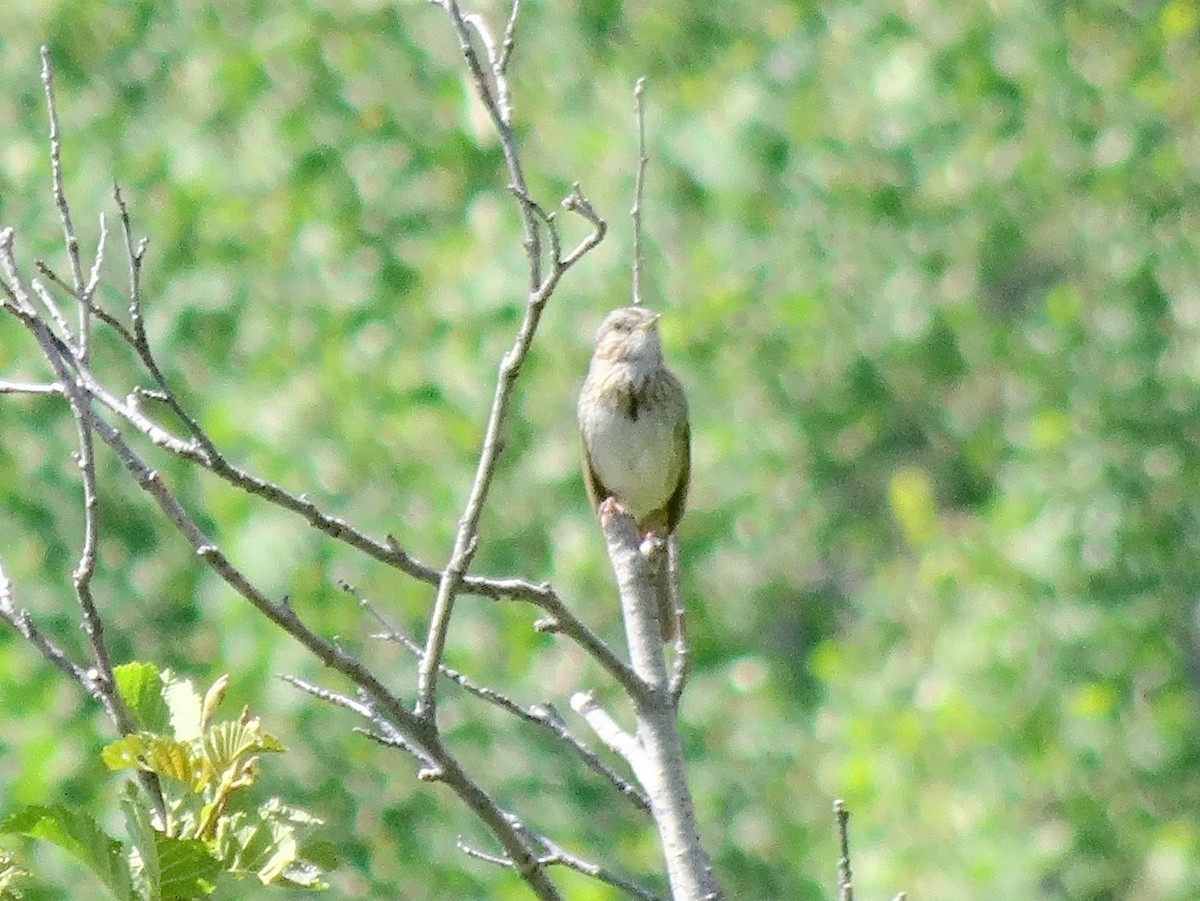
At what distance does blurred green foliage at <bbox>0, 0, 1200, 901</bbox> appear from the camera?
7.29m

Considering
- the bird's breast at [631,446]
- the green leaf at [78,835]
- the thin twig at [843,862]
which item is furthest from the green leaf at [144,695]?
the bird's breast at [631,446]

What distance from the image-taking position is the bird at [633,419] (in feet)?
19.9

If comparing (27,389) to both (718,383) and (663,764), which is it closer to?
(663,764)

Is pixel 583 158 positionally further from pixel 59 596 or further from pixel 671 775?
pixel 671 775

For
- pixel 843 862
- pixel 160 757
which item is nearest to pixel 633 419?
pixel 843 862

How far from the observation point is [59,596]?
719 centimetres

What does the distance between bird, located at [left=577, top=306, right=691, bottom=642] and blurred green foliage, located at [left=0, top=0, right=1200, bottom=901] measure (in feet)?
4.27

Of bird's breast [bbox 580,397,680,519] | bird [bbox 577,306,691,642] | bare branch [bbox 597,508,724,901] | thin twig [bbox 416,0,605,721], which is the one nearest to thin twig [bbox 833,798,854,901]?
bare branch [bbox 597,508,724,901]

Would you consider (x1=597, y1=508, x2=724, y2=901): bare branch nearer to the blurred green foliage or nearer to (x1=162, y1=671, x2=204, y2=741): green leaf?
(x1=162, y1=671, x2=204, y2=741): green leaf

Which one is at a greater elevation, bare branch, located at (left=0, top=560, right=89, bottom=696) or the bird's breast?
the bird's breast

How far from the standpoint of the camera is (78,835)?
2152 millimetres

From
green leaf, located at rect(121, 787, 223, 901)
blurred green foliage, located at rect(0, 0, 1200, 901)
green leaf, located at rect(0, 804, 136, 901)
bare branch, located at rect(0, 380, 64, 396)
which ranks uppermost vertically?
blurred green foliage, located at rect(0, 0, 1200, 901)

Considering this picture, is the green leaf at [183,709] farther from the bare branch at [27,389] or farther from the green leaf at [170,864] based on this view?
the bare branch at [27,389]

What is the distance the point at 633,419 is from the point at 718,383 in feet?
8.49
